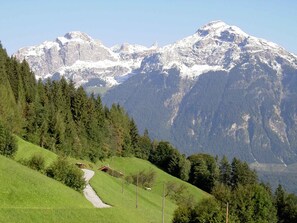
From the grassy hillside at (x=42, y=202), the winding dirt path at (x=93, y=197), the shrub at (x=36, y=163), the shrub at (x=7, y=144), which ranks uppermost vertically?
the shrub at (x=7, y=144)

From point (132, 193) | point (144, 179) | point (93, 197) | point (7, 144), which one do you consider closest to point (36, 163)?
point (7, 144)

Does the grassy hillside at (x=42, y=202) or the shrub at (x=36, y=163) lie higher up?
the shrub at (x=36, y=163)

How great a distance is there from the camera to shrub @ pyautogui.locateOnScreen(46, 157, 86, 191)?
84.1 m

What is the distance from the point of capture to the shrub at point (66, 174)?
8412 cm

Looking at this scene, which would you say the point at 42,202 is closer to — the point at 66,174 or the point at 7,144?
the point at 66,174

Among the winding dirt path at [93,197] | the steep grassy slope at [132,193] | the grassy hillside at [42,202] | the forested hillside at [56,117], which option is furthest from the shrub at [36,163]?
the forested hillside at [56,117]

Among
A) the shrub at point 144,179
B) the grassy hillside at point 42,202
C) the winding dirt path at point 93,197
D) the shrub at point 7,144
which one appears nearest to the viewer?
the grassy hillside at point 42,202

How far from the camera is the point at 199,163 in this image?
590 feet

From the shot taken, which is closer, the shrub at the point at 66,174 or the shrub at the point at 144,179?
the shrub at the point at 66,174

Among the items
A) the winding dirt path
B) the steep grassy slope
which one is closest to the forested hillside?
the steep grassy slope

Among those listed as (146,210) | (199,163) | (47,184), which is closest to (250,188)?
(146,210)

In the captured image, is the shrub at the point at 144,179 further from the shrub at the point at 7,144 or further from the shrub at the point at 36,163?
the shrub at the point at 36,163

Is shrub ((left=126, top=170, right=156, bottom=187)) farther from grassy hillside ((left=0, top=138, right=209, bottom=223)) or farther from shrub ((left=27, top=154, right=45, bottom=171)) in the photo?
shrub ((left=27, top=154, right=45, bottom=171))

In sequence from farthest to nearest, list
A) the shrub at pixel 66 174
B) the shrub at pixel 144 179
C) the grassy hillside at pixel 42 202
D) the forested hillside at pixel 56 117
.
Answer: the shrub at pixel 144 179, the forested hillside at pixel 56 117, the shrub at pixel 66 174, the grassy hillside at pixel 42 202
